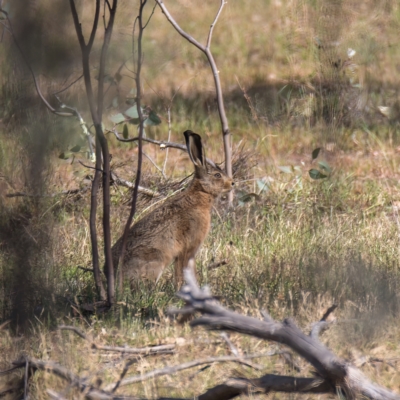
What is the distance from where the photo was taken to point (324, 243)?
557 cm

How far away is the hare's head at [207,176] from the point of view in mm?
5789

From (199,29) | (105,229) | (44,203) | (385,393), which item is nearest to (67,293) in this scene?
(105,229)

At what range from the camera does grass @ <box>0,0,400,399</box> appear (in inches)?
148

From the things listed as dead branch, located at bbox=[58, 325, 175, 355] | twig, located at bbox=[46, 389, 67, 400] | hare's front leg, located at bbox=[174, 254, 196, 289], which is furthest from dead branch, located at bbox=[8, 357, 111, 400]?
hare's front leg, located at bbox=[174, 254, 196, 289]

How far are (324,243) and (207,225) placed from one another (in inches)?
35.6

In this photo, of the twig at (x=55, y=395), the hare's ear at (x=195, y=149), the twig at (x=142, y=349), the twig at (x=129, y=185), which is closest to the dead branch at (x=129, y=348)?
the twig at (x=142, y=349)

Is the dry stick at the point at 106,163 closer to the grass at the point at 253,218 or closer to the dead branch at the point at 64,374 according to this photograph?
the grass at the point at 253,218

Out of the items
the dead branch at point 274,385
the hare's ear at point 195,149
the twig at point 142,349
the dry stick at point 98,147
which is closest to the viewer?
the dead branch at point 274,385

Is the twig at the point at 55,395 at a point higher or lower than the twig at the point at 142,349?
lower

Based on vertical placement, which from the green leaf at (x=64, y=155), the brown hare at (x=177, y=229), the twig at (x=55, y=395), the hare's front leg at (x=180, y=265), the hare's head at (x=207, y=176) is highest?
the green leaf at (x=64, y=155)

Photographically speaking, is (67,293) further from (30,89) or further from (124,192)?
(124,192)

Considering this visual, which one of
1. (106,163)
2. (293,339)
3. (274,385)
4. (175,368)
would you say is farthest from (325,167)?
(293,339)

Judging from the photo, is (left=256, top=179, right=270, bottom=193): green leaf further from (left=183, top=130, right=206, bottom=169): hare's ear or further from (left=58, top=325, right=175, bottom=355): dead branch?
(left=58, top=325, right=175, bottom=355): dead branch

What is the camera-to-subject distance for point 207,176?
590 centimetres
